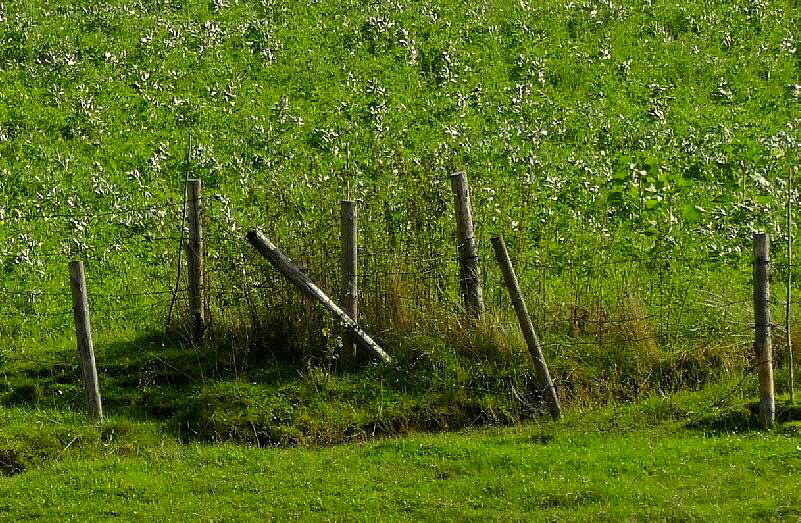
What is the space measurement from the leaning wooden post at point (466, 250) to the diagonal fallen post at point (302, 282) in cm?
114

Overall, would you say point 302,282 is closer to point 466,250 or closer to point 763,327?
point 466,250

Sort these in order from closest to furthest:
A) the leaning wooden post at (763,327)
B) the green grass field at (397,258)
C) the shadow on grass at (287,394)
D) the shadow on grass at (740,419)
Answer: the green grass field at (397,258), the leaning wooden post at (763,327), the shadow on grass at (740,419), the shadow on grass at (287,394)

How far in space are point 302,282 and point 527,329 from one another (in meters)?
2.48

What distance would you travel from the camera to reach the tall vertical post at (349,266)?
1349 centimetres

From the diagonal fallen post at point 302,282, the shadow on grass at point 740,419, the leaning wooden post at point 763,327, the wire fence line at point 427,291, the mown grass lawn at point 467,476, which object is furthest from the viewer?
the wire fence line at point 427,291

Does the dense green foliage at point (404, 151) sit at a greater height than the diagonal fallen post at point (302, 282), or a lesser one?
greater

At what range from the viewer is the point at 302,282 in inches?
527

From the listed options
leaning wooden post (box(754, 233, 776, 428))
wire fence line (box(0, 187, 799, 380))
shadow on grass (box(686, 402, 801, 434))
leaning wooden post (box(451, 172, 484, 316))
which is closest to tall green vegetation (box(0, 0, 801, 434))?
wire fence line (box(0, 187, 799, 380))

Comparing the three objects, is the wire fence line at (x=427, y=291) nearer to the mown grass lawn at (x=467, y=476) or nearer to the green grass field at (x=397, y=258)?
the green grass field at (x=397, y=258)

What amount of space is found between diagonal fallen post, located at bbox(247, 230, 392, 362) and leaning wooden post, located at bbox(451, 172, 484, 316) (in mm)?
1143

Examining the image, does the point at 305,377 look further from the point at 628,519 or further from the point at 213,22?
the point at 213,22

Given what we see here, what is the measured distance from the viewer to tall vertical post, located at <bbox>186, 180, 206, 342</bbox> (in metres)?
14.2

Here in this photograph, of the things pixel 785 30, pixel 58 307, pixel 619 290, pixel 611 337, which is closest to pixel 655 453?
pixel 611 337

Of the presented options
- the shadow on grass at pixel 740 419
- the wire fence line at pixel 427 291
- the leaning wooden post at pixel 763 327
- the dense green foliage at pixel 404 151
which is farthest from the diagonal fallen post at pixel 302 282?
the leaning wooden post at pixel 763 327
